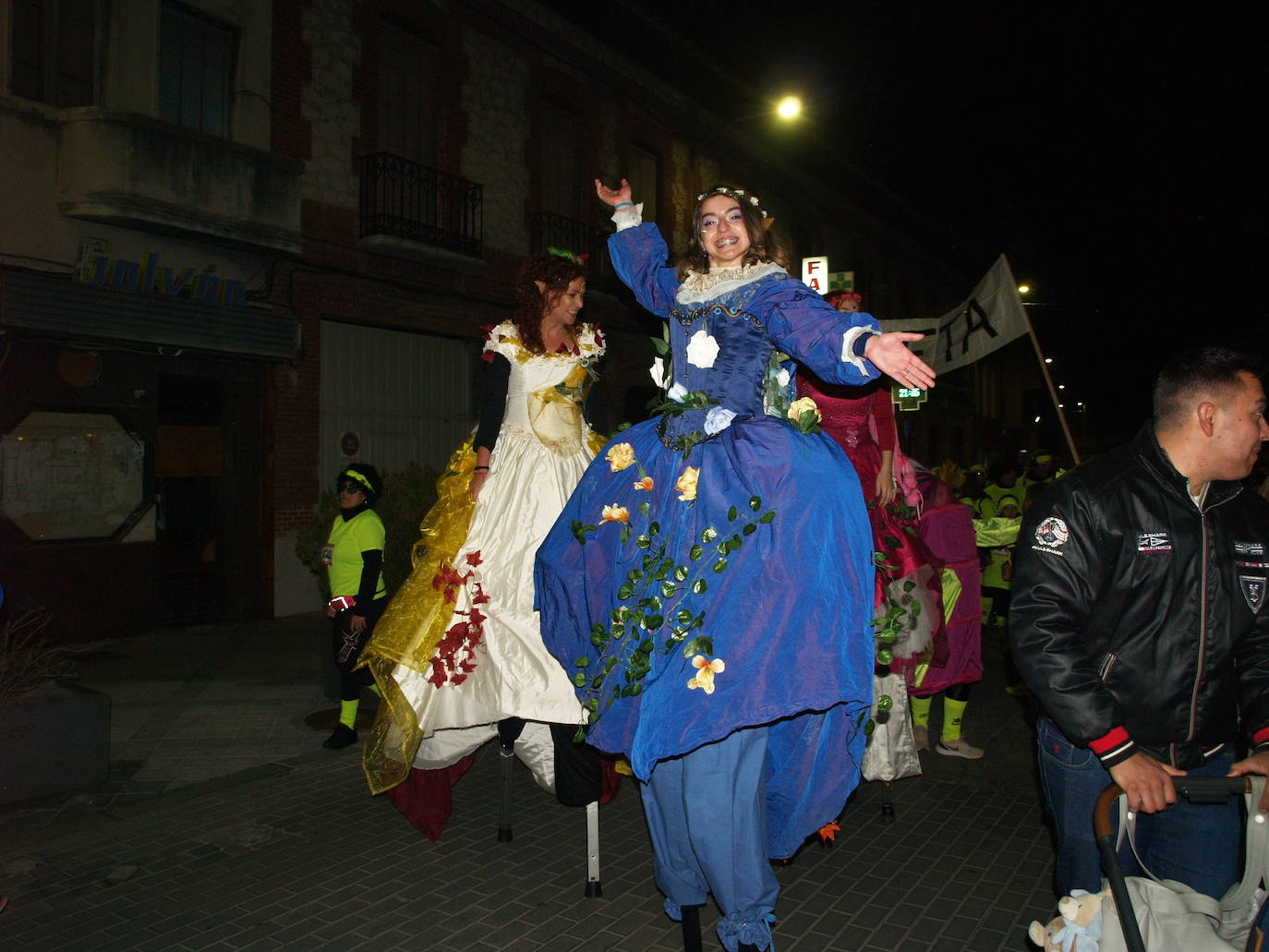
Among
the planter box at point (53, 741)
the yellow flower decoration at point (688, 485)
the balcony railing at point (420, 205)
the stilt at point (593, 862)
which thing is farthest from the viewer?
the balcony railing at point (420, 205)

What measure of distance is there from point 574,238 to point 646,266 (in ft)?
43.4

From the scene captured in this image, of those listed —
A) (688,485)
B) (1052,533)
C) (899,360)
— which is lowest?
(1052,533)

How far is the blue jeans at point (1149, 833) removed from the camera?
8.34 ft

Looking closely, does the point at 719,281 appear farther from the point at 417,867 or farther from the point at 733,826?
the point at 417,867

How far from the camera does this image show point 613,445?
3.10m

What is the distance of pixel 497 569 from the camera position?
412 cm

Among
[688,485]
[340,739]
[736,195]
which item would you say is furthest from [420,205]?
[688,485]

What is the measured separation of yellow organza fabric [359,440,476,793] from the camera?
12.9 ft

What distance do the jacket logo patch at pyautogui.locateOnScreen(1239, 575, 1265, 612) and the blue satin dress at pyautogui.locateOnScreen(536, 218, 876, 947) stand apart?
1.00 m

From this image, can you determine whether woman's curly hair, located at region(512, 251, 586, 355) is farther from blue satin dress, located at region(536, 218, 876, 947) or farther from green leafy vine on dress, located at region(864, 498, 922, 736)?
green leafy vine on dress, located at region(864, 498, 922, 736)

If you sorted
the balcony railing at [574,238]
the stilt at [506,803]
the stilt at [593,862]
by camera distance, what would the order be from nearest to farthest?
the stilt at [593,862] → the stilt at [506,803] → the balcony railing at [574,238]

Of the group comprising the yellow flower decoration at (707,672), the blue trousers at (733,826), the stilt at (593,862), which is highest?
the yellow flower decoration at (707,672)

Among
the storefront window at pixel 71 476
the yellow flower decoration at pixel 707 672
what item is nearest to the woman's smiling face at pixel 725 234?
the yellow flower decoration at pixel 707 672

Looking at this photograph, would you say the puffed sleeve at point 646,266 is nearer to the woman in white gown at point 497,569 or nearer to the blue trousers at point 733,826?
the woman in white gown at point 497,569
